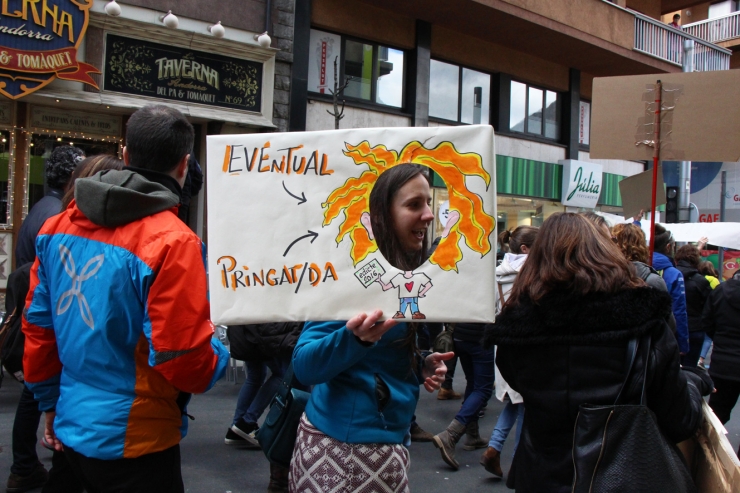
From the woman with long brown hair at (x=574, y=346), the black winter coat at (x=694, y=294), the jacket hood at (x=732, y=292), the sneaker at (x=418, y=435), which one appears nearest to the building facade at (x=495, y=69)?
the black winter coat at (x=694, y=294)

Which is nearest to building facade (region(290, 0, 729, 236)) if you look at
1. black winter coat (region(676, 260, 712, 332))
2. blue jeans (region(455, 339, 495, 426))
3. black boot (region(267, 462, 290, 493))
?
black winter coat (region(676, 260, 712, 332))

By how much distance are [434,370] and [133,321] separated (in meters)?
1.00

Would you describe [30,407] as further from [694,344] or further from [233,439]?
[694,344]

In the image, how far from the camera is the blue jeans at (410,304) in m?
1.82

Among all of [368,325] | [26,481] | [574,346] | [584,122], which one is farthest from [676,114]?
[584,122]

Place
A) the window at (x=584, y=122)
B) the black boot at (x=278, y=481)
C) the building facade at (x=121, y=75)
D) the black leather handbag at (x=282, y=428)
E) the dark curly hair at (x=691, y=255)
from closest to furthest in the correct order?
the black leather handbag at (x=282, y=428)
the black boot at (x=278, y=481)
the dark curly hair at (x=691, y=255)
the building facade at (x=121, y=75)
the window at (x=584, y=122)

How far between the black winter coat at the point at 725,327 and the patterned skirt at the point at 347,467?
4.06 meters

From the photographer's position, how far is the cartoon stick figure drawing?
1820 millimetres

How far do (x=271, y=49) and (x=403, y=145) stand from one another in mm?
9504

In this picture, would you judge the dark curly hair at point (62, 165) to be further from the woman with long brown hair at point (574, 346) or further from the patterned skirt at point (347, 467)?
the woman with long brown hair at point (574, 346)

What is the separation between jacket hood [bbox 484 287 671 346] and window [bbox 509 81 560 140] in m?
13.7

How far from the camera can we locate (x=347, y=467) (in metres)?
2.03

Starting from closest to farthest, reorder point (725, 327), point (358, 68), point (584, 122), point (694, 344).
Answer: point (725, 327) < point (694, 344) < point (358, 68) < point (584, 122)

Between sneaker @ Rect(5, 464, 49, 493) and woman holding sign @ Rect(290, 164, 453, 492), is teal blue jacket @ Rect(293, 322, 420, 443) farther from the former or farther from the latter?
sneaker @ Rect(5, 464, 49, 493)
